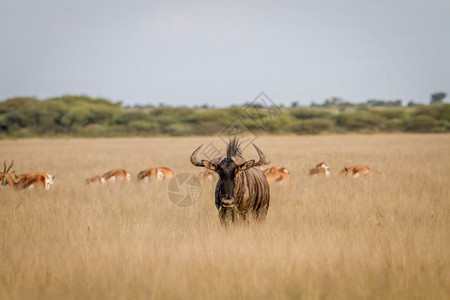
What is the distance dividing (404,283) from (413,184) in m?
8.35

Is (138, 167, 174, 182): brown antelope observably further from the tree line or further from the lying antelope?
the tree line

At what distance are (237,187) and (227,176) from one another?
1.14 ft

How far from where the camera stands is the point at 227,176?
611cm

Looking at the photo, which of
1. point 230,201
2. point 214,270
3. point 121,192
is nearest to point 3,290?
point 214,270

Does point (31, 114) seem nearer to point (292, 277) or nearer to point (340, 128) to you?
point (340, 128)

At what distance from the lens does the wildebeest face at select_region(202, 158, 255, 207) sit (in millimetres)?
5988

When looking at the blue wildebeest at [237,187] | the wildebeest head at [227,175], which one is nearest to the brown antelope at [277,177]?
the blue wildebeest at [237,187]

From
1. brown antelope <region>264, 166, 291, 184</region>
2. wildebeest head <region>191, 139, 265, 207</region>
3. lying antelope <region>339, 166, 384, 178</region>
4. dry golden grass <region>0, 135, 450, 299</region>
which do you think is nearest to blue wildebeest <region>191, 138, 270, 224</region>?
wildebeest head <region>191, 139, 265, 207</region>

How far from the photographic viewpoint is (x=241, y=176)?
21.8 feet

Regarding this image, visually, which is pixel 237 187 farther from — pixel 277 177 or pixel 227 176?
pixel 277 177

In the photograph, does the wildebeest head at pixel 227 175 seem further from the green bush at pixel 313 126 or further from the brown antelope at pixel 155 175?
the green bush at pixel 313 126

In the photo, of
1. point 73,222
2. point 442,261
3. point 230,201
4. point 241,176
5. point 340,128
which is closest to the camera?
point 442,261


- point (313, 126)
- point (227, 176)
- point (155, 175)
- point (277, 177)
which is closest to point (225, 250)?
point (227, 176)

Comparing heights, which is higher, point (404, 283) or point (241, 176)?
point (241, 176)
